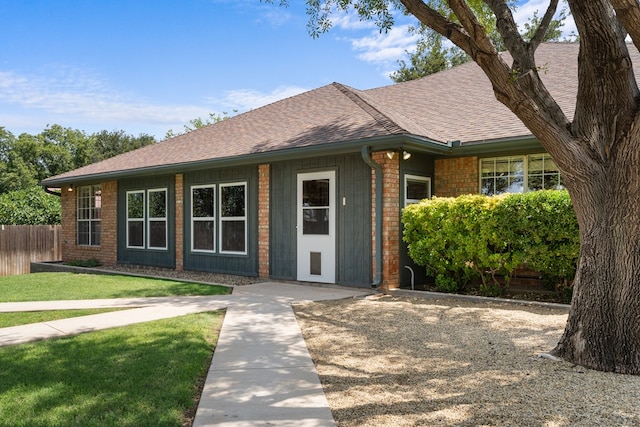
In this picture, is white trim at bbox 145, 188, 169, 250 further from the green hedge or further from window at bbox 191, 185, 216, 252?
the green hedge

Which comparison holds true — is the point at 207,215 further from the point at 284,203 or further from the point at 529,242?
the point at 529,242

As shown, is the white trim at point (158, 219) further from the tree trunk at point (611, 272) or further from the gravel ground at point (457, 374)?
the tree trunk at point (611, 272)

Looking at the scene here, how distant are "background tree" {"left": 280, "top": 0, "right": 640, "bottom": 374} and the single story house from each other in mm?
3705

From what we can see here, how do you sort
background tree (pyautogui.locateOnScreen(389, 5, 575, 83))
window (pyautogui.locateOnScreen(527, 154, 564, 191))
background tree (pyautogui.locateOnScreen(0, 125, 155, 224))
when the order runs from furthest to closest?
1. background tree (pyautogui.locateOnScreen(0, 125, 155, 224))
2. background tree (pyautogui.locateOnScreen(389, 5, 575, 83))
3. window (pyautogui.locateOnScreen(527, 154, 564, 191))

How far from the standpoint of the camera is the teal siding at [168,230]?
528 inches

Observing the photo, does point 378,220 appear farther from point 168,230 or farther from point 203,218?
point 168,230

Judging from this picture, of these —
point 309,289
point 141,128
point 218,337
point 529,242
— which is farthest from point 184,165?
point 141,128

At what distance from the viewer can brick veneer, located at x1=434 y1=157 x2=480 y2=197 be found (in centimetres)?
1003

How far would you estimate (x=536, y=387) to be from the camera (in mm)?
4004

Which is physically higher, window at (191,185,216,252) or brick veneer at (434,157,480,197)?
brick veneer at (434,157,480,197)

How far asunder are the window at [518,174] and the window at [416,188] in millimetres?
1074

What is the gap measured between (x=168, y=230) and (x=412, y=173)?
275 inches

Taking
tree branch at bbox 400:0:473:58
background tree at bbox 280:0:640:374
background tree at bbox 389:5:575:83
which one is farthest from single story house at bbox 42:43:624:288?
background tree at bbox 389:5:575:83

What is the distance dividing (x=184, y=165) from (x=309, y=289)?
472 cm
